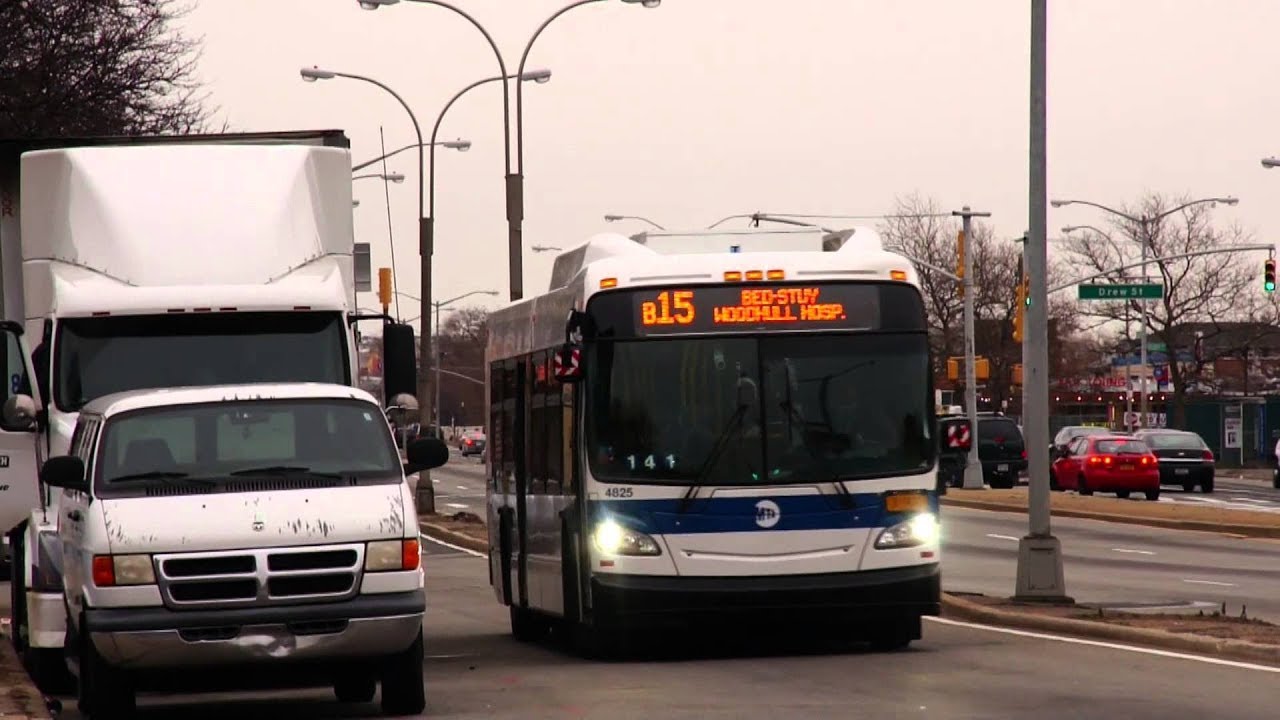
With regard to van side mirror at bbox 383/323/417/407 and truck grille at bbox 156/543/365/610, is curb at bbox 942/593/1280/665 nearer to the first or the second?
van side mirror at bbox 383/323/417/407

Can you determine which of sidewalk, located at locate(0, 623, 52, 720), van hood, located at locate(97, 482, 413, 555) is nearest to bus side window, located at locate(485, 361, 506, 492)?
sidewalk, located at locate(0, 623, 52, 720)

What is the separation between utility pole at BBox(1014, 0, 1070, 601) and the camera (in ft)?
65.0

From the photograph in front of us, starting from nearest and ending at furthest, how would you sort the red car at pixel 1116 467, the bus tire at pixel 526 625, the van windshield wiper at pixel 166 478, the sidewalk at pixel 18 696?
the sidewalk at pixel 18 696 < the van windshield wiper at pixel 166 478 < the bus tire at pixel 526 625 < the red car at pixel 1116 467

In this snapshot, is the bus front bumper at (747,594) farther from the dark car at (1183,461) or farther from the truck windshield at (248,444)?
the dark car at (1183,461)

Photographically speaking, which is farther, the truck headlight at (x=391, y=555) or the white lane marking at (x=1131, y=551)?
the white lane marking at (x=1131, y=551)

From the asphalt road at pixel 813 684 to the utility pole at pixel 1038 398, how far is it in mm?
1508

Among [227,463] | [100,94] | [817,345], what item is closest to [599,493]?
[817,345]

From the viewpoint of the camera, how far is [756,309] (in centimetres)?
1686

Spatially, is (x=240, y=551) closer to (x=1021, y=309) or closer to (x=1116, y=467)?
(x=1116, y=467)

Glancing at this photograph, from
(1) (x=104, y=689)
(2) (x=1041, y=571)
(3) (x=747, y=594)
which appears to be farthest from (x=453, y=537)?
(1) (x=104, y=689)

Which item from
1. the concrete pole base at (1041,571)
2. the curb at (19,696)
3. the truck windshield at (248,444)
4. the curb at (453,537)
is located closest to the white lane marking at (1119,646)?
the concrete pole base at (1041,571)

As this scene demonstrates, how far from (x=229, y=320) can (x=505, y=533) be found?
5274 mm

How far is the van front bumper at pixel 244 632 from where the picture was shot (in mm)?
11953

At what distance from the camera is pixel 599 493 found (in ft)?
53.8
